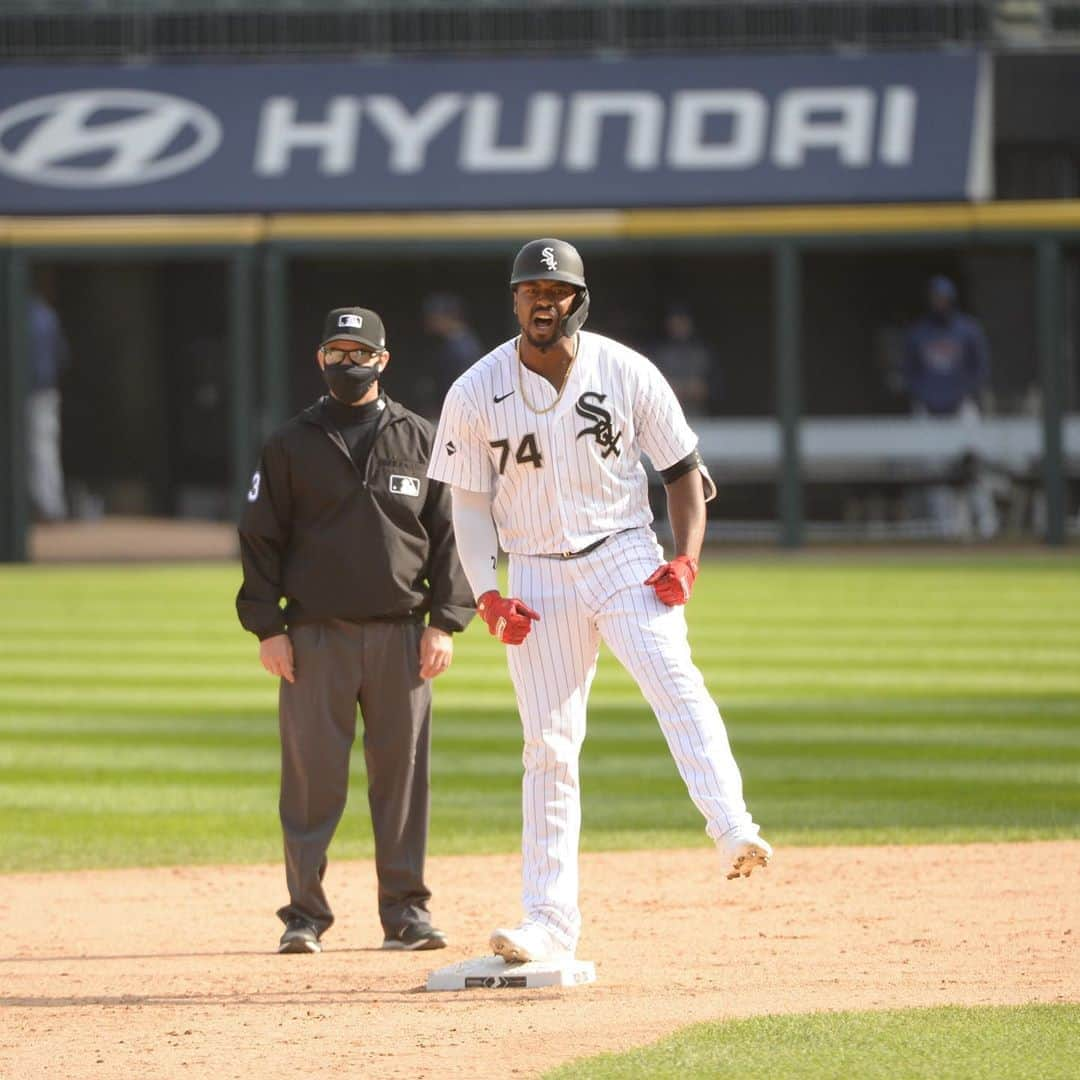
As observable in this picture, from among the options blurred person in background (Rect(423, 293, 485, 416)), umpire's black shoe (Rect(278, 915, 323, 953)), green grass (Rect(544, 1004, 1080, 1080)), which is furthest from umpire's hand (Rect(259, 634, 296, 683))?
blurred person in background (Rect(423, 293, 485, 416))

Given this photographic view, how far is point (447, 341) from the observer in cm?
2133

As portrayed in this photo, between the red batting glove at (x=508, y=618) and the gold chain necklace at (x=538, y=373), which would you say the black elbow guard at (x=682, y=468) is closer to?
the gold chain necklace at (x=538, y=373)

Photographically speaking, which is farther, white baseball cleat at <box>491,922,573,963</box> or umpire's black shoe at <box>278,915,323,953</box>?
umpire's black shoe at <box>278,915,323,953</box>

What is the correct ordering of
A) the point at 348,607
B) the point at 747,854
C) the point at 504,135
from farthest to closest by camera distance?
the point at 504,135 < the point at 348,607 < the point at 747,854

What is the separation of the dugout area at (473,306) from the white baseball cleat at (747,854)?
A: 594 inches

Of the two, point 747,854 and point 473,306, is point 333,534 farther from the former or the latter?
point 473,306

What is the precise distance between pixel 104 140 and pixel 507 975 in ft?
53.0

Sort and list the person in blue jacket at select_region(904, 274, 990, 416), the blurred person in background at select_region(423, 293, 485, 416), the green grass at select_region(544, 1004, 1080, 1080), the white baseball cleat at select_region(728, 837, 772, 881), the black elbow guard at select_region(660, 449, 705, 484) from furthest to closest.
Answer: the blurred person in background at select_region(423, 293, 485, 416) → the person in blue jacket at select_region(904, 274, 990, 416) → the black elbow guard at select_region(660, 449, 705, 484) → the white baseball cleat at select_region(728, 837, 772, 881) → the green grass at select_region(544, 1004, 1080, 1080)

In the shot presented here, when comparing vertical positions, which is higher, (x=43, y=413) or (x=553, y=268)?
(x=43, y=413)

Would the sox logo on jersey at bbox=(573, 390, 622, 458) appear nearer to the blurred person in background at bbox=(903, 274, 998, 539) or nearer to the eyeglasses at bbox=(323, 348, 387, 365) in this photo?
the eyeglasses at bbox=(323, 348, 387, 365)

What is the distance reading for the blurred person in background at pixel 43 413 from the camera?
21.2m

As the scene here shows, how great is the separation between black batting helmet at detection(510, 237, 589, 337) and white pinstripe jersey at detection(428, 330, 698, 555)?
0.28ft

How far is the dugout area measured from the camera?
2034 centimetres

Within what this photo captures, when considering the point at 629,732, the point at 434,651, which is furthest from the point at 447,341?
the point at 434,651
